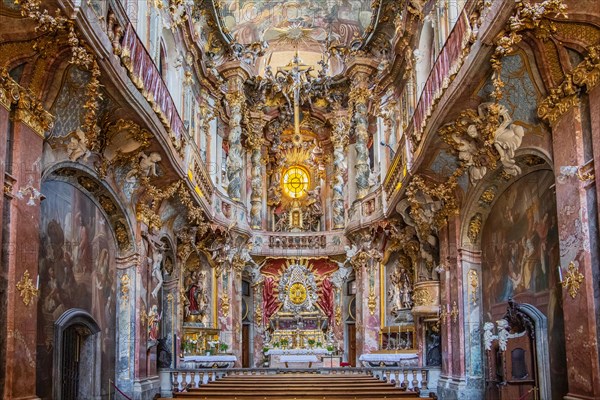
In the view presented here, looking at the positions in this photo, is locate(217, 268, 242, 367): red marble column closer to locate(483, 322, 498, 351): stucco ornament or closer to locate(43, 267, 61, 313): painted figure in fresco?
locate(43, 267, 61, 313): painted figure in fresco

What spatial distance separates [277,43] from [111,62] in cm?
2002

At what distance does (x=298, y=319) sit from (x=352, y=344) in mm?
2306

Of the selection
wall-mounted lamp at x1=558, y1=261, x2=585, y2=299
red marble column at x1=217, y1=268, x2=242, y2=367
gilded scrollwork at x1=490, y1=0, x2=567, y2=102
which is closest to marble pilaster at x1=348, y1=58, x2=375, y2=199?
red marble column at x1=217, y1=268, x2=242, y2=367

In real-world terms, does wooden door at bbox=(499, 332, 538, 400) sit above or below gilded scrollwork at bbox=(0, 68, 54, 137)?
below

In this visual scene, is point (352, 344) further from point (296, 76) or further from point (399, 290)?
point (296, 76)

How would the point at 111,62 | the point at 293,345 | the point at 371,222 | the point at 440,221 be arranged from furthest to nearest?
the point at 293,345
the point at 371,222
the point at 440,221
the point at 111,62

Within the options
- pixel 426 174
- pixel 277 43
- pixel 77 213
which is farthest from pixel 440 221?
pixel 277 43

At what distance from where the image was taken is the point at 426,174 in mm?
15734

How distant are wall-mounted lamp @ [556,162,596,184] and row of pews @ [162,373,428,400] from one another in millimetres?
5629

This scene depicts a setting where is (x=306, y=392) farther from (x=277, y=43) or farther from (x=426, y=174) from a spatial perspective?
(x=277, y=43)

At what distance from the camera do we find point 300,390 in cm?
1511

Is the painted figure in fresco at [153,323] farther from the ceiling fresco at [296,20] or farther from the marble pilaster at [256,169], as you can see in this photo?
the ceiling fresco at [296,20]

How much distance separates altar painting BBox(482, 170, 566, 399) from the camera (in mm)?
11633

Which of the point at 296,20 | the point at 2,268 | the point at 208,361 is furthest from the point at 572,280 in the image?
the point at 296,20
